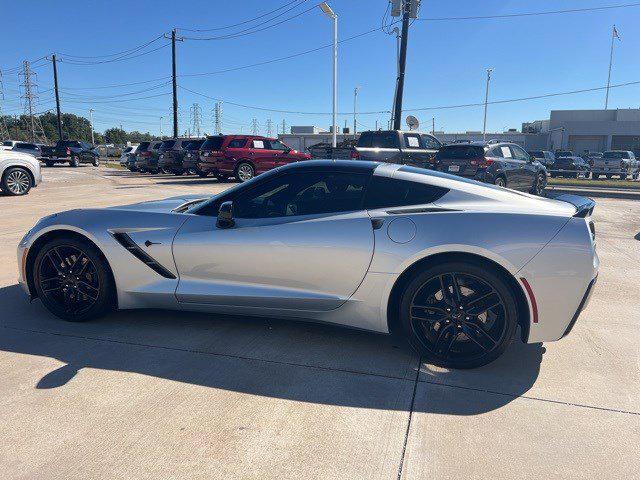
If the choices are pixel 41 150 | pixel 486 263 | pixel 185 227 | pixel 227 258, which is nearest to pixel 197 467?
pixel 227 258

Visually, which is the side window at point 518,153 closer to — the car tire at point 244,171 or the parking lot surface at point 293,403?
the car tire at point 244,171

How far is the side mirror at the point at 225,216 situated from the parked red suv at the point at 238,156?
13681mm

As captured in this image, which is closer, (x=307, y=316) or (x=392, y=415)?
(x=392, y=415)

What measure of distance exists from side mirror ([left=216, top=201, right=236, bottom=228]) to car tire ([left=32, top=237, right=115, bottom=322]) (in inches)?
41.3

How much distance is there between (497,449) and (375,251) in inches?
53.2

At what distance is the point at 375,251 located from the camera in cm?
310

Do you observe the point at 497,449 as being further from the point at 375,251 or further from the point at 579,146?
the point at 579,146

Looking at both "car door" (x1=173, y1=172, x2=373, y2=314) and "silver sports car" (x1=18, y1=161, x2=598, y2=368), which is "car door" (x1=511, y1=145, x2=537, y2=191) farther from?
"car door" (x1=173, y1=172, x2=373, y2=314)

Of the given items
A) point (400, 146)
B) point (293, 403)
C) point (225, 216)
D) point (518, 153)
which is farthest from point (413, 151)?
point (293, 403)

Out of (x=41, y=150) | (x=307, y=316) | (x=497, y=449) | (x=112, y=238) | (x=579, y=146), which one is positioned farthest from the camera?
(x=579, y=146)

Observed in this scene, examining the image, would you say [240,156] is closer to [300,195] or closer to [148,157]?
[148,157]

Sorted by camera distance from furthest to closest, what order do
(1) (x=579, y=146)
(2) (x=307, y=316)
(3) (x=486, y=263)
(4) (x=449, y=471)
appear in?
(1) (x=579, y=146), (2) (x=307, y=316), (3) (x=486, y=263), (4) (x=449, y=471)

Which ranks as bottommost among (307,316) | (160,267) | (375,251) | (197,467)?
(197,467)

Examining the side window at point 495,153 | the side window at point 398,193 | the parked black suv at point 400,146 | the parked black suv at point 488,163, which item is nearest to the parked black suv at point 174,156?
the parked black suv at point 400,146
